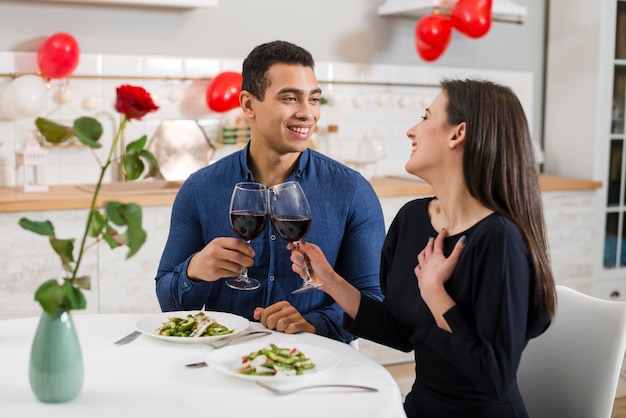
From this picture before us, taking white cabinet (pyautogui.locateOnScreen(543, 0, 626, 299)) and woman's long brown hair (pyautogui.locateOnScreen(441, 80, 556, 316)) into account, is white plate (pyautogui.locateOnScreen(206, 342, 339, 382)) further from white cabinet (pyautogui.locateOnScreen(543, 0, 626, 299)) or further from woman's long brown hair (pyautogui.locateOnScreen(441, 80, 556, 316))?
white cabinet (pyautogui.locateOnScreen(543, 0, 626, 299))

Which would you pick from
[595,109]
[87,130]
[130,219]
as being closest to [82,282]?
[130,219]

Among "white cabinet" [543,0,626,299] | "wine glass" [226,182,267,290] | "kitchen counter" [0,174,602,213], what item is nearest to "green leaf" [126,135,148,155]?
"wine glass" [226,182,267,290]

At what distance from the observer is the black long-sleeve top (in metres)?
1.57

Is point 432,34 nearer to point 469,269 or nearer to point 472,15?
point 472,15

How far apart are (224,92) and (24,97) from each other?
0.88 metres

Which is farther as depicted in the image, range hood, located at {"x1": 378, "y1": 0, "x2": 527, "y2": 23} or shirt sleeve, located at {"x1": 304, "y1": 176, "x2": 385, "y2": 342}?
range hood, located at {"x1": 378, "y1": 0, "x2": 527, "y2": 23}

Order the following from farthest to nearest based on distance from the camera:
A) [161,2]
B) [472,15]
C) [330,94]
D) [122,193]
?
[330,94] → [472,15] → [161,2] → [122,193]

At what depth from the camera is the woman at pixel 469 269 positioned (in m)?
1.58

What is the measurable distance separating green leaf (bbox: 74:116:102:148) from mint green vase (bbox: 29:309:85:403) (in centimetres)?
27

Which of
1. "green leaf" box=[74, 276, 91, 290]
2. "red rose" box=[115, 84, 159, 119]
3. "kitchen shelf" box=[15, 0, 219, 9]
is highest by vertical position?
"kitchen shelf" box=[15, 0, 219, 9]

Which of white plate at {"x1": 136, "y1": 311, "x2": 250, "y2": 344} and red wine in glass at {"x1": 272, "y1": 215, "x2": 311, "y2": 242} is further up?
red wine in glass at {"x1": 272, "y1": 215, "x2": 311, "y2": 242}

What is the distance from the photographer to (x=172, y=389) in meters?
1.42

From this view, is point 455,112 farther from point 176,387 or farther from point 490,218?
point 176,387

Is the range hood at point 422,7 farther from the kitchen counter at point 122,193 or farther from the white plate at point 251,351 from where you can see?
the white plate at point 251,351
